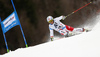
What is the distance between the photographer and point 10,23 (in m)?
3.69

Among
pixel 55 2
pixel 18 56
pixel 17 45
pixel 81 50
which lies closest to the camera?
pixel 81 50

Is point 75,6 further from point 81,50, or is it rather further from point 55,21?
point 81,50

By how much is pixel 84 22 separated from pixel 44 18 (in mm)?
1866

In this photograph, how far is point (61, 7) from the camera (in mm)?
5297

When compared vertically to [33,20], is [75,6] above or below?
above

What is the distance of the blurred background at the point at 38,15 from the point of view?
5285 mm

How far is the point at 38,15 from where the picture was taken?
216 inches

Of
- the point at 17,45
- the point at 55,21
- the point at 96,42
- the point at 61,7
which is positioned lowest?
the point at 17,45

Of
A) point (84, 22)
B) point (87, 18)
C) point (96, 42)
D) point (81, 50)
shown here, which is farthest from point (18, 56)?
point (87, 18)

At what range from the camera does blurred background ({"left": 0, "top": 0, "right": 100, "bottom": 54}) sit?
529cm

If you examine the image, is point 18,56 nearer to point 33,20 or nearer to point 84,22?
point 33,20

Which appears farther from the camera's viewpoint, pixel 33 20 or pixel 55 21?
pixel 33 20

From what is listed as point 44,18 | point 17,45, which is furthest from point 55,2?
point 17,45

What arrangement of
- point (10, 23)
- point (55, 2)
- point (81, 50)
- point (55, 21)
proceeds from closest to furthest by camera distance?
point (81, 50)
point (55, 21)
point (10, 23)
point (55, 2)
